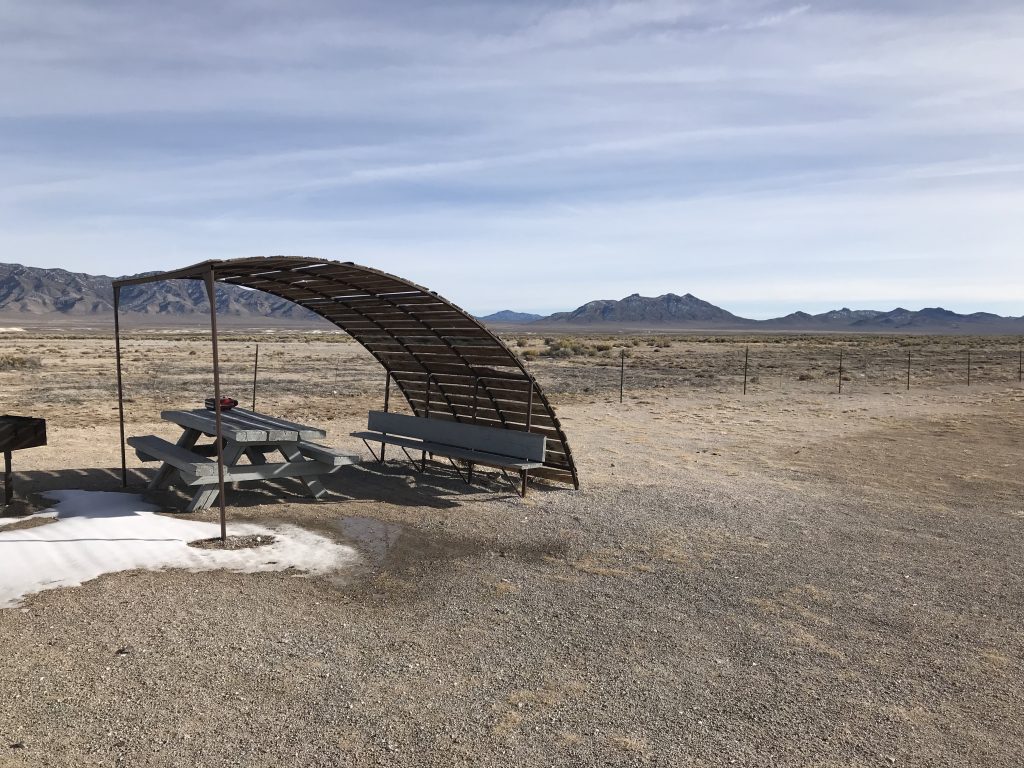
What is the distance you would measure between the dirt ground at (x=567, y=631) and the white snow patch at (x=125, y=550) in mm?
282

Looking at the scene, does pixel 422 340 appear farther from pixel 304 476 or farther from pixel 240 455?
pixel 240 455

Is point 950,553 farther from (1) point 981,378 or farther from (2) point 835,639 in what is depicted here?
(1) point 981,378

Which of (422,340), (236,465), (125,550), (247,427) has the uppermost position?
(422,340)

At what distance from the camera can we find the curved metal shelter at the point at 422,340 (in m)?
9.24

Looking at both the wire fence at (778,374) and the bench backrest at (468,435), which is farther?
the wire fence at (778,374)

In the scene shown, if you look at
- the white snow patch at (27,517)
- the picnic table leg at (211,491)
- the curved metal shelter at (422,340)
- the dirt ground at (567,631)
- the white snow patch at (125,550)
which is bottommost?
the dirt ground at (567,631)

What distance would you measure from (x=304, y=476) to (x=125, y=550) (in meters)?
2.69

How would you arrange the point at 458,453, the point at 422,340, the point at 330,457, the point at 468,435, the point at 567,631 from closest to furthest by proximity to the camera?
the point at 567,631
the point at 330,457
the point at 458,453
the point at 468,435
the point at 422,340

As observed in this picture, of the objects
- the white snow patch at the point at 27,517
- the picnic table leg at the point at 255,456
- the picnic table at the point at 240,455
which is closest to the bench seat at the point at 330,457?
the picnic table at the point at 240,455

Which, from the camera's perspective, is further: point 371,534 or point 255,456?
point 255,456

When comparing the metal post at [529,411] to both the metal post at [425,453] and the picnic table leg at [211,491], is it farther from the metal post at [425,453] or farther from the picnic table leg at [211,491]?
the picnic table leg at [211,491]

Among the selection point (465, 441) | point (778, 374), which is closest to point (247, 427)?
point (465, 441)

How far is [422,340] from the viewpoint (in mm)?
11703

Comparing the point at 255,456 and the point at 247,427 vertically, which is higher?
the point at 247,427
